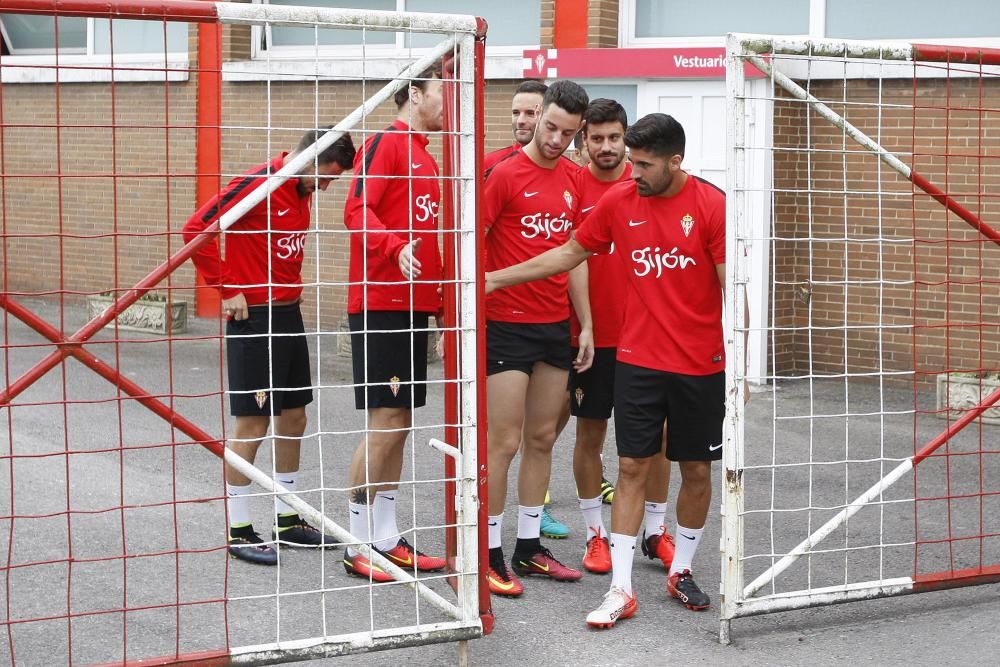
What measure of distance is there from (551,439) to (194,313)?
993 centimetres

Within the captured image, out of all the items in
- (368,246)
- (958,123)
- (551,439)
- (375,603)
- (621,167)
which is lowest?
(375,603)

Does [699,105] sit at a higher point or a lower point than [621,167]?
higher

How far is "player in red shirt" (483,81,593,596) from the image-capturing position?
16.9ft

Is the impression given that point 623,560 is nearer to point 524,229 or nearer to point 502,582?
point 502,582

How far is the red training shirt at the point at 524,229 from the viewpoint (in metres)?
5.23

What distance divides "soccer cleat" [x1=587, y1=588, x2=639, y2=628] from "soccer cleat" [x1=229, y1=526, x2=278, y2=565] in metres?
1.52

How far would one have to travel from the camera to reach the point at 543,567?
538 cm

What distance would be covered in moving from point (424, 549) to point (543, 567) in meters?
0.74

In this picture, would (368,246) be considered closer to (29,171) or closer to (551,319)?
(551,319)

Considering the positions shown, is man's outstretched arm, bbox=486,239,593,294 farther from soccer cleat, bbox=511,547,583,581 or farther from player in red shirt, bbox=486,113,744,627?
soccer cleat, bbox=511,547,583,581

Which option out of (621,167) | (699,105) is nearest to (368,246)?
(621,167)

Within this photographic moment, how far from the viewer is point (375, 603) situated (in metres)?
5.11

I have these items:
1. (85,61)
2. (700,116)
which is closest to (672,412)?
(700,116)

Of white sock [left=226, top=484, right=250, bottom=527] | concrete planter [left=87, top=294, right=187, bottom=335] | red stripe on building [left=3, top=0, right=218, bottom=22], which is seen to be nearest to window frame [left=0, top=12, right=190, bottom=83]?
concrete planter [left=87, top=294, right=187, bottom=335]
